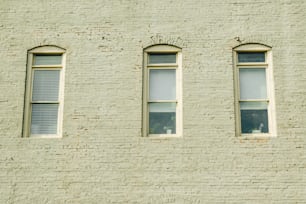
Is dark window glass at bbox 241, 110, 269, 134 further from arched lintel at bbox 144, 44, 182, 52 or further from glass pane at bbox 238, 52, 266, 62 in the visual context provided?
arched lintel at bbox 144, 44, 182, 52

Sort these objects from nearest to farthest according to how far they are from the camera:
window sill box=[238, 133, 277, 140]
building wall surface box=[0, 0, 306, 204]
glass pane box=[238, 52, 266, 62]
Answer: building wall surface box=[0, 0, 306, 204] < window sill box=[238, 133, 277, 140] < glass pane box=[238, 52, 266, 62]

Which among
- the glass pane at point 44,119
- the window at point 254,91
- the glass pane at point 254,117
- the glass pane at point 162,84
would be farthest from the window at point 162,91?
the glass pane at point 44,119

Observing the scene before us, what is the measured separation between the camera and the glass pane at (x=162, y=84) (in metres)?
10.5

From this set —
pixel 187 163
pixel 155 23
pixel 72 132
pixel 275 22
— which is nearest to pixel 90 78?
pixel 72 132

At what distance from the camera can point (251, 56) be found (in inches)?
419

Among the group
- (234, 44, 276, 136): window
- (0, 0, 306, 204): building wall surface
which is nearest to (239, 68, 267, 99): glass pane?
(234, 44, 276, 136): window

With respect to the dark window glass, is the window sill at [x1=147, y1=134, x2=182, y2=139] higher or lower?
lower

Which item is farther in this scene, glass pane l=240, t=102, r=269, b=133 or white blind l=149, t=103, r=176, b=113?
white blind l=149, t=103, r=176, b=113

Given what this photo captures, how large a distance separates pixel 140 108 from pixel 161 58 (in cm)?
144

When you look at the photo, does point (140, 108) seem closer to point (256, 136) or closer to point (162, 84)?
point (162, 84)

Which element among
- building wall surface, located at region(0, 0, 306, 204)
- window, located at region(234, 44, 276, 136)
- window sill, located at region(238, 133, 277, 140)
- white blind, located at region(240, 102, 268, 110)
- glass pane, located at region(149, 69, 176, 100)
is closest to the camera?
building wall surface, located at region(0, 0, 306, 204)

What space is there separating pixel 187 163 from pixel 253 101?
7.46 ft

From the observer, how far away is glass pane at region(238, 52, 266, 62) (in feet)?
34.9

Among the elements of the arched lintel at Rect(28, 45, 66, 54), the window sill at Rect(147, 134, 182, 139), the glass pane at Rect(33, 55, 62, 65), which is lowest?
the window sill at Rect(147, 134, 182, 139)
